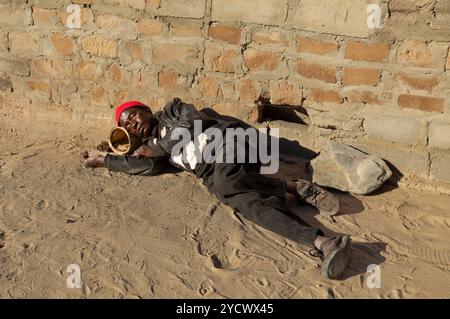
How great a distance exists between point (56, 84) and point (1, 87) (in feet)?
1.88

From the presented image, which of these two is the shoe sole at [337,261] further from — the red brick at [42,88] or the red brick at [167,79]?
the red brick at [42,88]

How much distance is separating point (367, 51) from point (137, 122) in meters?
A: 1.73

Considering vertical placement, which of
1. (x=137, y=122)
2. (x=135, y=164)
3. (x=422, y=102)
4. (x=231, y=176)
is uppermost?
(x=422, y=102)

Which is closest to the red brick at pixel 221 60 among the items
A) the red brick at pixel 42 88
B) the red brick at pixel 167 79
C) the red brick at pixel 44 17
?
the red brick at pixel 167 79

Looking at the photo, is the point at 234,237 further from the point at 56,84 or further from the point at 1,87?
the point at 1,87

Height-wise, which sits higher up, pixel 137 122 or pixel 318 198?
pixel 137 122

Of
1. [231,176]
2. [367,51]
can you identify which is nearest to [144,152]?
[231,176]

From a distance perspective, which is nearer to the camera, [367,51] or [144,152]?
[367,51]

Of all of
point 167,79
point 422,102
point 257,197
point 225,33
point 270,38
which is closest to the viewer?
point 257,197

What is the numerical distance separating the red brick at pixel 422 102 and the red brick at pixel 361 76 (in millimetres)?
212

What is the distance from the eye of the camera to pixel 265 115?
4.53 meters

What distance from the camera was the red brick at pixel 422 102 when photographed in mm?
3805

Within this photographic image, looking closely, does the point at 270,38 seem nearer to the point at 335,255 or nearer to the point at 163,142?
the point at 163,142

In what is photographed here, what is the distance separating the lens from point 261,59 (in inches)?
164
